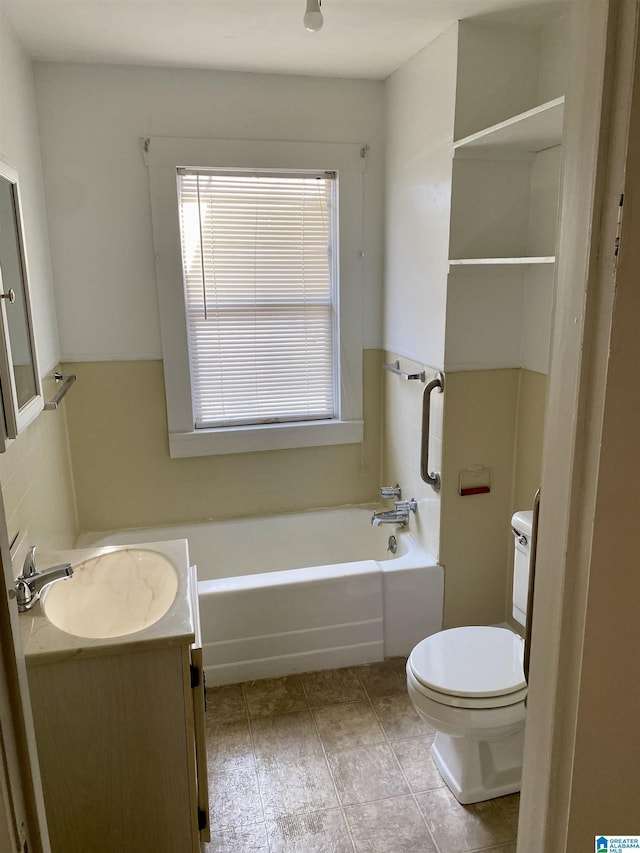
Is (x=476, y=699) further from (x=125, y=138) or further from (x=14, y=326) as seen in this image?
(x=125, y=138)

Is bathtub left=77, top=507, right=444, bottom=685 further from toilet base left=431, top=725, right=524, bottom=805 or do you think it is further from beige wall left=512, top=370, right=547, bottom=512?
toilet base left=431, top=725, right=524, bottom=805

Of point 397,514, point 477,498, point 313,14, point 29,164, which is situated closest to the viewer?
point 313,14

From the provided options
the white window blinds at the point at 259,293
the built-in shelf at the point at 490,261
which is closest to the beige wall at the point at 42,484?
the white window blinds at the point at 259,293

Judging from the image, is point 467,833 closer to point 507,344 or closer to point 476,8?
point 507,344

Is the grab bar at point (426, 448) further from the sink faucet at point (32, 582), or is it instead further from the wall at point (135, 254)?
the sink faucet at point (32, 582)

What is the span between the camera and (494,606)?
2.73 meters

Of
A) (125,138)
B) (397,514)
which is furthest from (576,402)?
(125,138)

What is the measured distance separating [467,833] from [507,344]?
1684 mm

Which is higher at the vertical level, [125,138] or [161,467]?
[125,138]

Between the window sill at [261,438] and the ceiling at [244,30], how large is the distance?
1.58 meters

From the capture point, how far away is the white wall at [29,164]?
2.08 metres

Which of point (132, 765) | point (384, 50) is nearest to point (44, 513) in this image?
point (132, 765)

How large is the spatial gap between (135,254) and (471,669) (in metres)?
2.15

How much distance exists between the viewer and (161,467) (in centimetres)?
298
